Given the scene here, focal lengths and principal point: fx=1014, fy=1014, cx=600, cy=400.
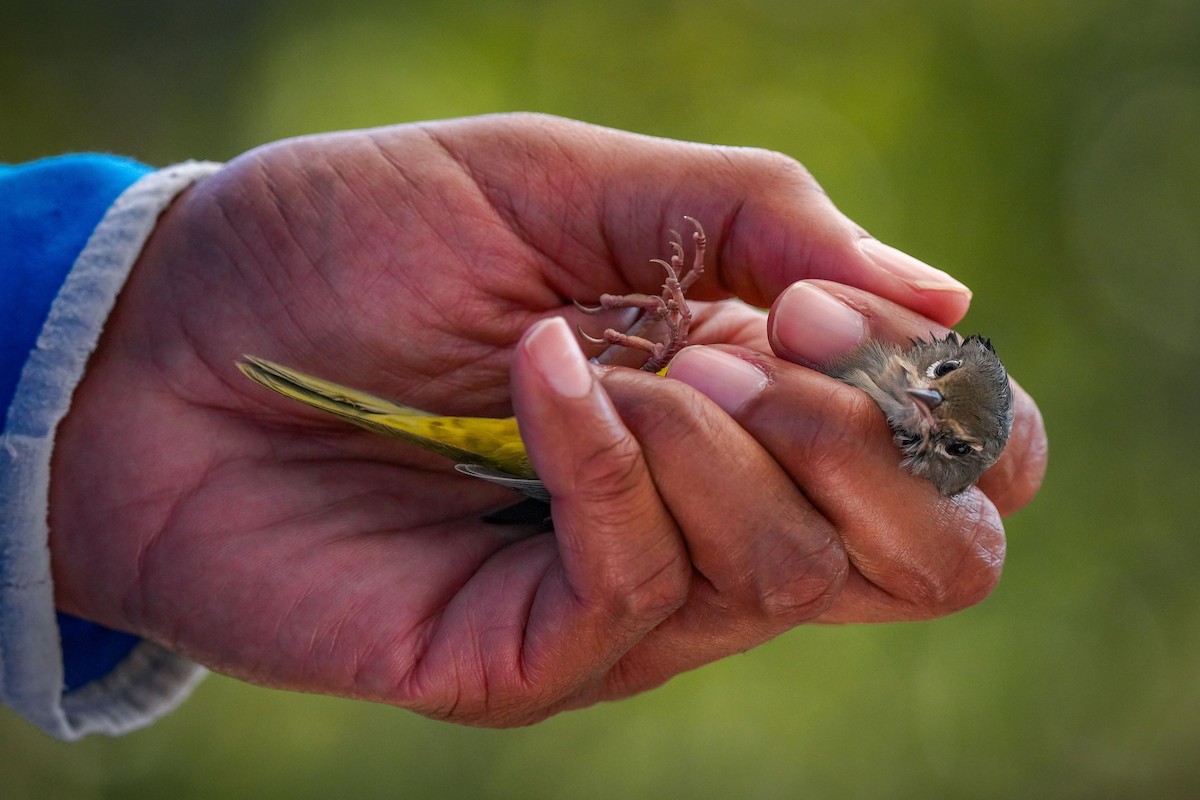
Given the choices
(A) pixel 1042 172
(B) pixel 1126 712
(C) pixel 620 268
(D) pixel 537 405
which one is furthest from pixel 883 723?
(D) pixel 537 405

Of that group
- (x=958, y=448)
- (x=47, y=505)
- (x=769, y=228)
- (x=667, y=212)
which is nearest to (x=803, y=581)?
(x=958, y=448)

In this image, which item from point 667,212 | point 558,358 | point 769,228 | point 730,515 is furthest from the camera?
point 667,212

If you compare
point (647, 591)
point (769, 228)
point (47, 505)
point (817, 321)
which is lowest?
point (47, 505)

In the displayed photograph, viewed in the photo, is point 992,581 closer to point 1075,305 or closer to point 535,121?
point 535,121

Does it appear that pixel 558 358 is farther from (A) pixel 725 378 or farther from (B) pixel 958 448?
(B) pixel 958 448

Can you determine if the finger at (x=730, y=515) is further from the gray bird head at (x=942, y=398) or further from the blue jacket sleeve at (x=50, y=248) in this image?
the blue jacket sleeve at (x=50, y=248)

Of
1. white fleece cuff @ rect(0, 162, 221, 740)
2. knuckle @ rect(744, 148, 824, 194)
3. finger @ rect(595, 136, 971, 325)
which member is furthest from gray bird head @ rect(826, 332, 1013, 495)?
white fleece cuff @ rect(0, 162, 221, 740)

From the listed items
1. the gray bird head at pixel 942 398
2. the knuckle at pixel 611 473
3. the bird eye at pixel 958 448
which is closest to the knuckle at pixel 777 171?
the gray bird head at pixel 942 398
